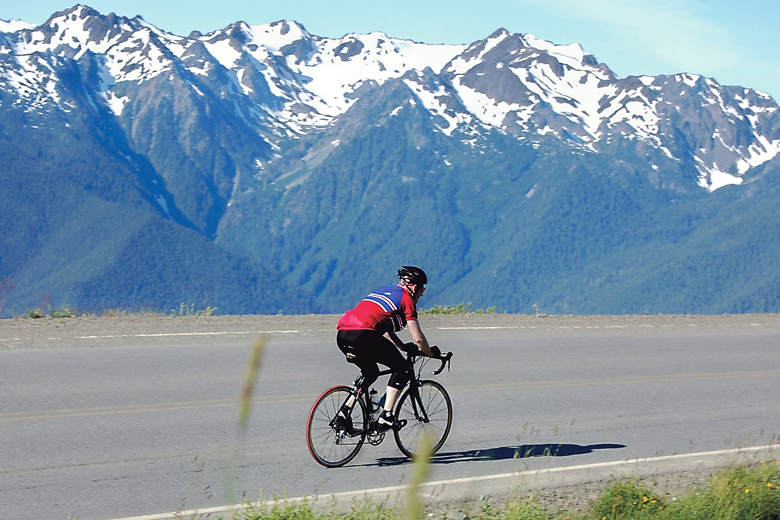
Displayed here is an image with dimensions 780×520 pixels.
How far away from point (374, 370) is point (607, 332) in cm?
958

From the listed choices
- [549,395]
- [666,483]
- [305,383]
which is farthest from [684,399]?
[305,383]

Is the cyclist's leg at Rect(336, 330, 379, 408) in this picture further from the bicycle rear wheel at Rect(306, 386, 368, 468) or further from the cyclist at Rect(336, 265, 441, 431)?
the bicycle rear wheel at Rect(306, 386, 368, 468)

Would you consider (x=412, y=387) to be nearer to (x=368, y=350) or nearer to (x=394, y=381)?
(x=394, y=381)

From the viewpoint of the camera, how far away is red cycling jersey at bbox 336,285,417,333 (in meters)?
6.78

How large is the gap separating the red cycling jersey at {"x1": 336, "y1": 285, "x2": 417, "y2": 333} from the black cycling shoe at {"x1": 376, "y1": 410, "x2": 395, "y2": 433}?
27.9 inches

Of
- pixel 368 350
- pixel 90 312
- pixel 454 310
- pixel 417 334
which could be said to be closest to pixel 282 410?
pixel 368 350

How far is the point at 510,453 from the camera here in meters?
7.57

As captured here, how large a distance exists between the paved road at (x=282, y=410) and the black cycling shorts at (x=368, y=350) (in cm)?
79

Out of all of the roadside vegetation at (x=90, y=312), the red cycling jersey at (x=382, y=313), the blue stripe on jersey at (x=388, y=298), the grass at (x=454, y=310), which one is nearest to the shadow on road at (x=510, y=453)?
the red cycling jersey at (x=382, y=313)

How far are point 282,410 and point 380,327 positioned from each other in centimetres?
224

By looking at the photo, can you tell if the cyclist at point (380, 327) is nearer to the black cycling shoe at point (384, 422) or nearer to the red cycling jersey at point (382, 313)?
the red cycling jersey at point (382, 313)

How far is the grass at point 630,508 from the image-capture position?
5438mm

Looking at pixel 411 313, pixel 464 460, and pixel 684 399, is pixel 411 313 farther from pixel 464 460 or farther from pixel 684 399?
pixel 684 399

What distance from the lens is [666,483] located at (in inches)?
268
